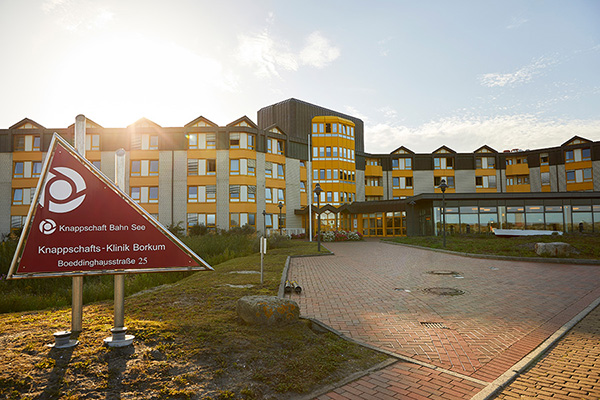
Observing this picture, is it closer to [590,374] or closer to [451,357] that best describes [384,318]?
[451,357]

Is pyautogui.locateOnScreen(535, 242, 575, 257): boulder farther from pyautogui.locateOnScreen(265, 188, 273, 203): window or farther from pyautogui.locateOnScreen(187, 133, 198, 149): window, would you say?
pyautogui.locateOnScreen(187, 133, 198, 149): window

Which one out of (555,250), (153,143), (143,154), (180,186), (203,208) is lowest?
(555,250)

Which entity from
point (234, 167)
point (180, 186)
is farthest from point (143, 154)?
point (234, 167)

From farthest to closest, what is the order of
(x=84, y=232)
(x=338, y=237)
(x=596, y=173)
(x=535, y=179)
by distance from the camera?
(x=535, y=179), (x=596, y=173), (x=338, y=237), (x=84, y=232)

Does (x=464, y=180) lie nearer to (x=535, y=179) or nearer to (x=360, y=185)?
(x=535, y=179)

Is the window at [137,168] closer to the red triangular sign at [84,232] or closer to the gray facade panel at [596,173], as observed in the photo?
the red triangular sign at [84,232]

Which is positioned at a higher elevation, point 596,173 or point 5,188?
point 596,173

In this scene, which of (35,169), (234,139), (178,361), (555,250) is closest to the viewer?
(178,361)

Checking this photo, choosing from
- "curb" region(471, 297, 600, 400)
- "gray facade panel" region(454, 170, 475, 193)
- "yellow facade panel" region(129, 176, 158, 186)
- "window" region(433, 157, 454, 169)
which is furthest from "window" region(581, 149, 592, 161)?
"yellow facade panel" region(129, 176, 158, 186)

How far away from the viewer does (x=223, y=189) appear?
40.9 meters

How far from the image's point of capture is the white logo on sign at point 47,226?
14.9 feet

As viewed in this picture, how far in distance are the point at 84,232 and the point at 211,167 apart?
37628 mm

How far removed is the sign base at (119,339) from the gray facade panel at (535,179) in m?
61.6

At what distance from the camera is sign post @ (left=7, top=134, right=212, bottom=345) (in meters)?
4.52
